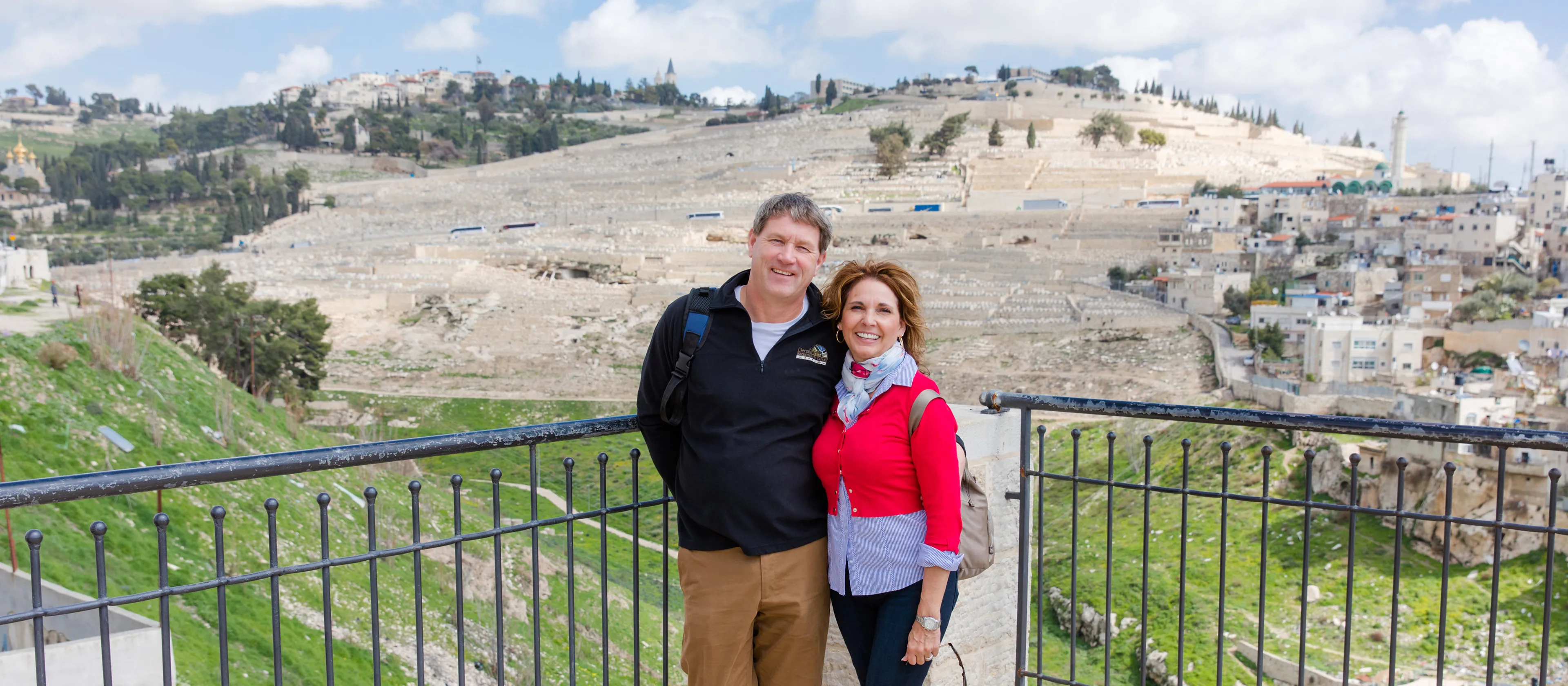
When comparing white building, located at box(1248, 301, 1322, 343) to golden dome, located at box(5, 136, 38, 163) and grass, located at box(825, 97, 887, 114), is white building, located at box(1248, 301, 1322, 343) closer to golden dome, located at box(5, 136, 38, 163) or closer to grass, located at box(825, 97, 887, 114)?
grass, located at box(825, 97, 887, 114)

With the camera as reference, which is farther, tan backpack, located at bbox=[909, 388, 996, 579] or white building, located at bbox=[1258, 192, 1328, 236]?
white building, located at bbox=[1258, 192, 1328, 236]

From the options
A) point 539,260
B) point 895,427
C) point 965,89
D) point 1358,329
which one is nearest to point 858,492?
point 895,427

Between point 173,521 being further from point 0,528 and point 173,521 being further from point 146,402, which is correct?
point 146,402

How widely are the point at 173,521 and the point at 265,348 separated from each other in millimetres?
8830

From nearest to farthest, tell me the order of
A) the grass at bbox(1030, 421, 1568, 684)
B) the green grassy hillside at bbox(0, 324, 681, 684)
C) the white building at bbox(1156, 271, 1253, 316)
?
→ the green grassy hillside at bbox(0, 324, 681, 684) → the grass at bbox(1030, 421, 1568, 684) → the white building at bbox(1156, 271, 1253, 316)

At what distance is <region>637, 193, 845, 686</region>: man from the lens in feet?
6.24

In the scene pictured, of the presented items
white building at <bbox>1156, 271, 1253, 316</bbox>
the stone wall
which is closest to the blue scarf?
the stone wall

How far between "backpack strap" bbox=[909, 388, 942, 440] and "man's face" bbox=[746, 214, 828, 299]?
30 centimetres

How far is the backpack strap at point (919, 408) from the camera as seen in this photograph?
6.01ft

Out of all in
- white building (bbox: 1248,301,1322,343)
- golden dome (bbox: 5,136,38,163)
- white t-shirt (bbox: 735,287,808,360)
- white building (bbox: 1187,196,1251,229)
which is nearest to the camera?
white t-shirt (bbox: 735,287,808,360)

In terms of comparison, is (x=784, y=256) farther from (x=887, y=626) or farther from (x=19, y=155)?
(x=19, y=155)

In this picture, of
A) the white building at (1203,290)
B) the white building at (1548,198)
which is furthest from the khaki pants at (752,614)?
the white building at (1548,198)

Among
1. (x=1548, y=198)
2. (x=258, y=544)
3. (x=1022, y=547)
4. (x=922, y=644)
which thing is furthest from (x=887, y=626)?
(x=1548, y=198)

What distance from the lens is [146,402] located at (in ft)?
27.6
